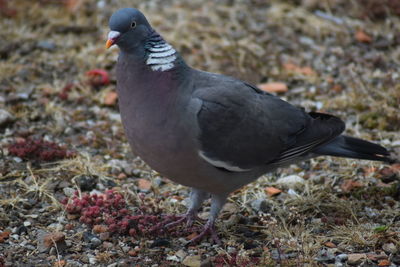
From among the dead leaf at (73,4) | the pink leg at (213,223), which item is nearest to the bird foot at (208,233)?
the pink leg at (213,223)

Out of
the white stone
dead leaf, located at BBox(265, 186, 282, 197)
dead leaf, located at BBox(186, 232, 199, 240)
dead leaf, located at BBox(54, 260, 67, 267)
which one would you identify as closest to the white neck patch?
dead leaf, located at BBox(186, 232, 199, 240)

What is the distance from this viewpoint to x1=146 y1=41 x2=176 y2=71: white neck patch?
3848 mm

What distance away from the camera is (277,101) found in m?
4.42

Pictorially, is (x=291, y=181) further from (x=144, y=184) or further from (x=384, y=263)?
(x=384, y=263)

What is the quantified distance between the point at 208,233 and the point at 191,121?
2.89ft

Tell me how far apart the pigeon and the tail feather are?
0.96ft

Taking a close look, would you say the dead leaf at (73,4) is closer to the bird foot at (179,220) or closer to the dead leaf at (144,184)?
the dead leaf at (144,184)

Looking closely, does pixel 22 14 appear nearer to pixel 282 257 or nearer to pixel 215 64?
pixel 215 64

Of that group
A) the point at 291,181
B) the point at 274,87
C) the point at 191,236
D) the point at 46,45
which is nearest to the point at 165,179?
the point at 191,236

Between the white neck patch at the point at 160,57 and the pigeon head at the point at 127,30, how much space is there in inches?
4.0

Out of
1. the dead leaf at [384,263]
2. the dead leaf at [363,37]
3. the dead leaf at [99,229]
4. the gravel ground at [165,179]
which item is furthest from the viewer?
the dead leaf at [363,37]

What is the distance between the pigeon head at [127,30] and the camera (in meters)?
3.83

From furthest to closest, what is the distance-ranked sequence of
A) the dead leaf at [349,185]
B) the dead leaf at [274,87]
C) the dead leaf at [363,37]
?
the dead leaf at [363,37]
the dead leaf at [274,87]
the dead leaf at [349,185]

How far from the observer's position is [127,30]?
3854 millimetres
